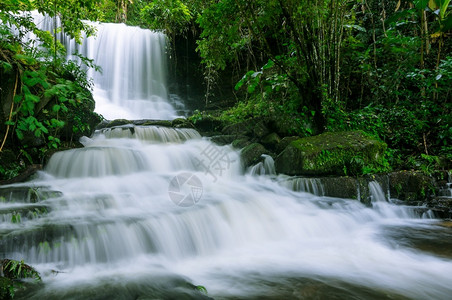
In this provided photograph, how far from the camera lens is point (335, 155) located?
472cm

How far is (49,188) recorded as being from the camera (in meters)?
4.01

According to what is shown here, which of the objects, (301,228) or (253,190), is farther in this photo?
(253,190)

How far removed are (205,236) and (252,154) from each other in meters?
2.97

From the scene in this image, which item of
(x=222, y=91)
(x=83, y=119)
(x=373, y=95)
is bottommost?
(x=83, y=119)

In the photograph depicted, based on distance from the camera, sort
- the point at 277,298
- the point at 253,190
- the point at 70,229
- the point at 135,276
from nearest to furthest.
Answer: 1. the point at 277,298
2. the point at 135,276
3. the point at 70,229
4. the point at 253,190

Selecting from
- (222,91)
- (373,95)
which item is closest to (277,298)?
(373,95)

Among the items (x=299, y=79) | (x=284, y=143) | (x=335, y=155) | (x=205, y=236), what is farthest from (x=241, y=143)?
(x=205, y=236)

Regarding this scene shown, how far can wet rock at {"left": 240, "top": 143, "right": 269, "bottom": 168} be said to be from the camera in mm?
5949

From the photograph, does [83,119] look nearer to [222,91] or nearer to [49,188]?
[49,188]

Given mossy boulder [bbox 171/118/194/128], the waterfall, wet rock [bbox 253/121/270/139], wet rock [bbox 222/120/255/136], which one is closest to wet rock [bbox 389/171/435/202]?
wet rock [bbox 253/121/270/139]

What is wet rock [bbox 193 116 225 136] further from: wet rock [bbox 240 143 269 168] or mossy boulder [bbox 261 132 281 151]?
wet rock [bbox 240 143 269 168]

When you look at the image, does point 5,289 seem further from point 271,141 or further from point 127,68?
point 127,68

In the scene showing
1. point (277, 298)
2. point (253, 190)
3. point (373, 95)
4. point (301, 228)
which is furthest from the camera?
point (373, 95)

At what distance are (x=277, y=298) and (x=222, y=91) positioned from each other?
9.91m
